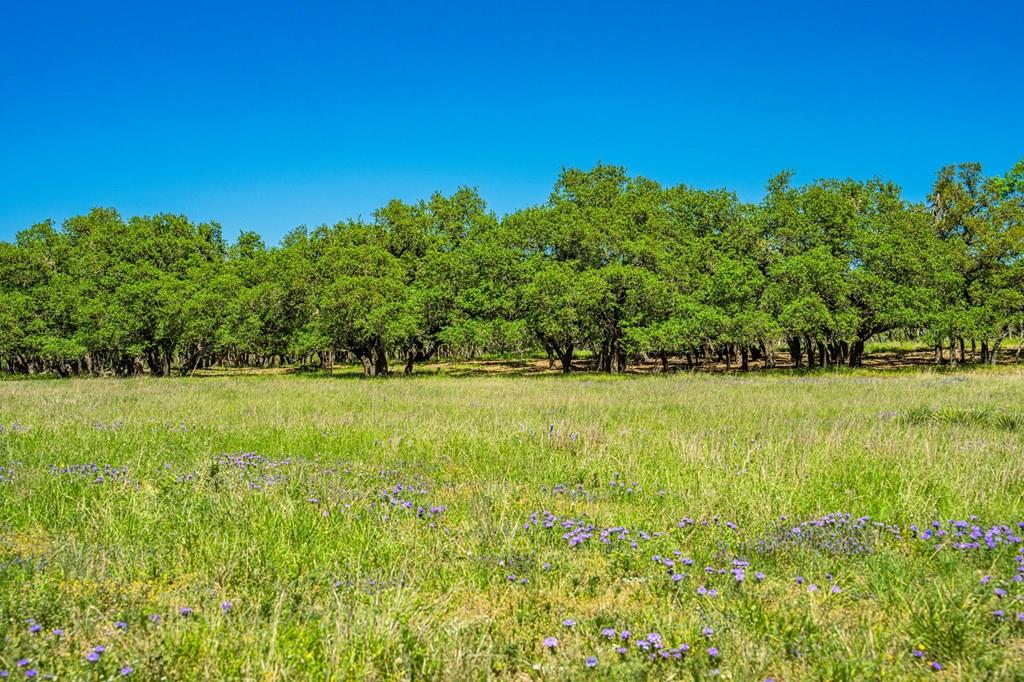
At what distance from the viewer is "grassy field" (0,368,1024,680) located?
10.4 feet

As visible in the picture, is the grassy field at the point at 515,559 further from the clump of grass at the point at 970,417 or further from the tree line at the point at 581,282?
the tree line at the point at 581,282

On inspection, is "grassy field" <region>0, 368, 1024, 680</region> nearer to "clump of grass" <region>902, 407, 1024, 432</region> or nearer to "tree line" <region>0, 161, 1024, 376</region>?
"clump of grass" <region>902, 407, 1024, 432</region>

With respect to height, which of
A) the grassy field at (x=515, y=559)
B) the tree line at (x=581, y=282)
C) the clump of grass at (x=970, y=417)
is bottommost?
the clump of grass at (x=970, y=417)

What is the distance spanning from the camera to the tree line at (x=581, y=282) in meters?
36.9

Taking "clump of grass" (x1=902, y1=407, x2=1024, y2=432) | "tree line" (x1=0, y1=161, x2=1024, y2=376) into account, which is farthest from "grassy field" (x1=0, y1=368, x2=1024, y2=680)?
"tree line" (x1=0, y1=161, x2=1024, y2=376)

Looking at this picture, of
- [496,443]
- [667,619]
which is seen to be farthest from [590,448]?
[667,619]

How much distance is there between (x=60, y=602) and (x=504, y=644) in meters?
2.87

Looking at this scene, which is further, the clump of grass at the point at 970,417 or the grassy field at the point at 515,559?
the clump of grass at the point at 970,417

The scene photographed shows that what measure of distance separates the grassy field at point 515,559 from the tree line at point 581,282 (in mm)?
27771

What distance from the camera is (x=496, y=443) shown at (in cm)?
953

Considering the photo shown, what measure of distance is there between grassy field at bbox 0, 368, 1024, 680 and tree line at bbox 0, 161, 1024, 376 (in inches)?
1093

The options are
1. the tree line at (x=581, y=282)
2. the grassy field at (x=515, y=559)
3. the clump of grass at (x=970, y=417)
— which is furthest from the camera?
the tree line at (x=581, y=282)

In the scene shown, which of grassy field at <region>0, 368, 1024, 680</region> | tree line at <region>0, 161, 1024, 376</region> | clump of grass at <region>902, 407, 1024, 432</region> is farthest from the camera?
tree line at <region>0, 161, 1024, 376</region>

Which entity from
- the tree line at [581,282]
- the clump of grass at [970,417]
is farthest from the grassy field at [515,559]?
the tree line at [581,282]
